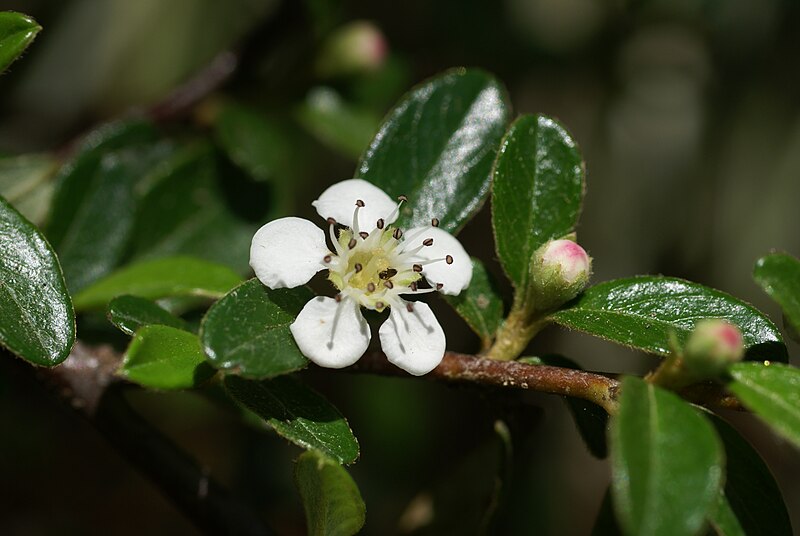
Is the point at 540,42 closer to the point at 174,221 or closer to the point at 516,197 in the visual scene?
the point at 174,221

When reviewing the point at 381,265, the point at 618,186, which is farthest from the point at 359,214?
the point at 618,186

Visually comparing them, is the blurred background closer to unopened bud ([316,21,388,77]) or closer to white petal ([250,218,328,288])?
unopened bud ([316,21,388,77])

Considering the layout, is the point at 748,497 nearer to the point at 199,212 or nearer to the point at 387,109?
the point at 199,212

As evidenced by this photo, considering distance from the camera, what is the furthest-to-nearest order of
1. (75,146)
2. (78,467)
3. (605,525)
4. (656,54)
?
(656,54)
(78,467)
(75,146)
(605,525)

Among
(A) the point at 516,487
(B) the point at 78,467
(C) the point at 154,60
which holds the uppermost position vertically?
(C) the point at 154,60

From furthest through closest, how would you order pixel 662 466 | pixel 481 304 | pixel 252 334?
pixel 481 304 < pixel 252 334 < pixel 662 466

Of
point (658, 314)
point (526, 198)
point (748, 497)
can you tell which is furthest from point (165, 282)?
point (748, 497)
